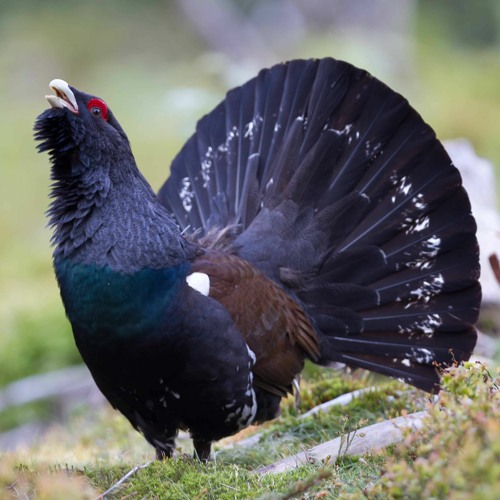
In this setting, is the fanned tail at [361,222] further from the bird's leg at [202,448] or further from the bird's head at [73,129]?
the bird's head at [73,129]

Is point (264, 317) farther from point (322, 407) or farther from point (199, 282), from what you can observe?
point (322, 407)

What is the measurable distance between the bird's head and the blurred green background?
5982 mm

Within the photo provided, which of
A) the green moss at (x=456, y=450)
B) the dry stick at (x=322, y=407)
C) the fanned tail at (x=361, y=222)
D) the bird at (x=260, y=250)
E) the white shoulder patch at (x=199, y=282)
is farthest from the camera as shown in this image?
the dry stick at (x=322, y=407)

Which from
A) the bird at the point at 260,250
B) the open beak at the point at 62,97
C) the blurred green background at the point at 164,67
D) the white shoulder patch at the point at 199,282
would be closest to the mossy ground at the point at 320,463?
the bird at the point at 260,250

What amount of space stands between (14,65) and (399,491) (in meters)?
24.8

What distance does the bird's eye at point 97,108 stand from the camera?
496 centimetres

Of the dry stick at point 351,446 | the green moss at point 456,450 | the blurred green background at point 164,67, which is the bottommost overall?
the dry stick at point 351,446

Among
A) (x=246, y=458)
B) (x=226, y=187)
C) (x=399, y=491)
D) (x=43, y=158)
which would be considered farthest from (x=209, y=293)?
(x=43, y=158)

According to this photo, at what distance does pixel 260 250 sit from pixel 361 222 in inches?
29.0

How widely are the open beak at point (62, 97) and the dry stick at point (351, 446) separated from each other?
235cm

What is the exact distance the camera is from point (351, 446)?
181 inches

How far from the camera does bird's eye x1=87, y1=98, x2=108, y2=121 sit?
4965 millimetres

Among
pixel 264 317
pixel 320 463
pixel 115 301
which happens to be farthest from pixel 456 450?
pixel 264 317

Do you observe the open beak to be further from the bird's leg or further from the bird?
the bird's leg
